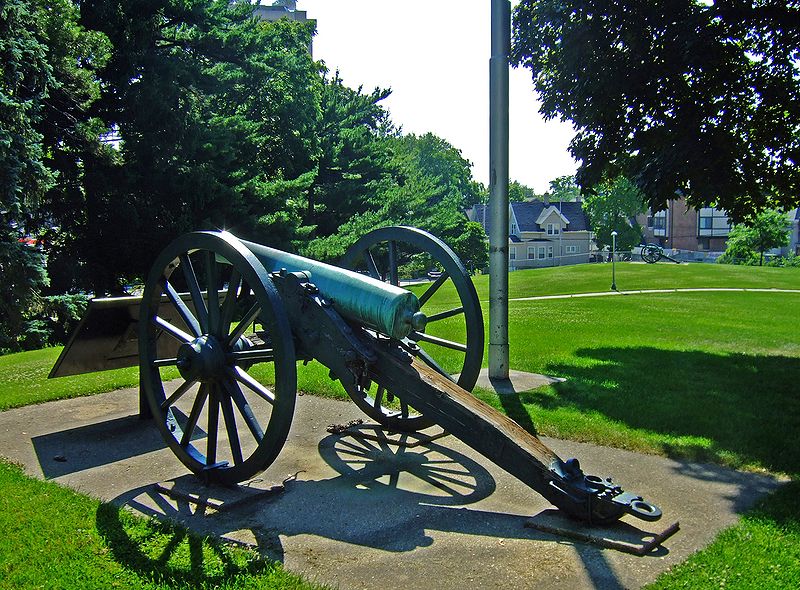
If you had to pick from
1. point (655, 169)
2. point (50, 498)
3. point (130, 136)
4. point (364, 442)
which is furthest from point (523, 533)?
point (130, 136)

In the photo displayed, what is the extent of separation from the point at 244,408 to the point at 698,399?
5.16 m

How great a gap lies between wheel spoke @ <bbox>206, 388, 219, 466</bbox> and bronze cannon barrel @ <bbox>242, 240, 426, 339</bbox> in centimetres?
105

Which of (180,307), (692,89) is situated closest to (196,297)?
(180,307)

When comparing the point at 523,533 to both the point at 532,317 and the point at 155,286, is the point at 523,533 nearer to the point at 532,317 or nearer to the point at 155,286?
the point at 155,286

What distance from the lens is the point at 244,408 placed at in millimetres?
4980

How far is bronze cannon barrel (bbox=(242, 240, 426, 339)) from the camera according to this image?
4.84 metres

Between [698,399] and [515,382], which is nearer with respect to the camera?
[698,399]

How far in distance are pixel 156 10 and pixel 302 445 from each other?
16.1 m

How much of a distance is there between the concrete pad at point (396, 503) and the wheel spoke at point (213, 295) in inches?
43.8

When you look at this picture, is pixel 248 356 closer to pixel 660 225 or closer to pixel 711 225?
pixel 711 225

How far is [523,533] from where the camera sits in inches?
169

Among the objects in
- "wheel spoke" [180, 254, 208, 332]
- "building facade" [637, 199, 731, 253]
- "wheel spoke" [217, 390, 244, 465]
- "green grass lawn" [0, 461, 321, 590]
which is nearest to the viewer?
"green grass lawn" [0, 461, 321, 590]

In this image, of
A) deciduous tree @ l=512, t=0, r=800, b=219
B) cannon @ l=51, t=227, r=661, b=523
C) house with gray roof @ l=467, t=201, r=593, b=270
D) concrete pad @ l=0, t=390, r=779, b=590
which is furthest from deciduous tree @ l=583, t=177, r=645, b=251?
cannon @ l=51, t=227, r=661, b=523

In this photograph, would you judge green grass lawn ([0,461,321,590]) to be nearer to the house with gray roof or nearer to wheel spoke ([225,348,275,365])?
wheel spoke ([225,348,275,365])
